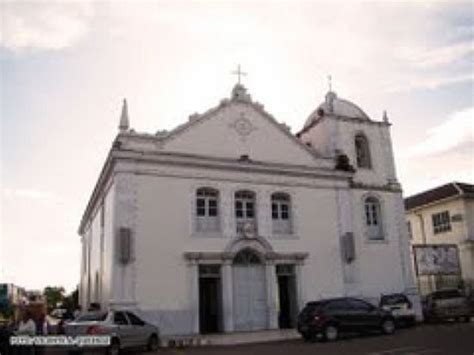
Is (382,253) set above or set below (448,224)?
below

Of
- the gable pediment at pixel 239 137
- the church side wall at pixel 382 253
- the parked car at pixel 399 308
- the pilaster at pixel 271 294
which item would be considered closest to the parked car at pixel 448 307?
the church side wall at pixel 382 253

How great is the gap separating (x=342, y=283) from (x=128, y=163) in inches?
443

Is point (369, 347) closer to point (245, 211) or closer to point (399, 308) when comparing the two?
point (399, 308)

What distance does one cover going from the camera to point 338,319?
19281mm

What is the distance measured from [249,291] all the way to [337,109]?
36.9 ft

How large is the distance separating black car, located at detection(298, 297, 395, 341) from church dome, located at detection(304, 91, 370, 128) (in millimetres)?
11657

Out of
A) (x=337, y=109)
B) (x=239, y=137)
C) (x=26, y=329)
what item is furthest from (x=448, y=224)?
A: (x=26, y=329)

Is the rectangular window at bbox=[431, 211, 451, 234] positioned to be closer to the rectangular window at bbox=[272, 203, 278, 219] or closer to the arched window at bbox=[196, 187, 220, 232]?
the rectangular window at bbox=[272, 203, 278, 219]

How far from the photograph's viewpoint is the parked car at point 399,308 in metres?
23.8

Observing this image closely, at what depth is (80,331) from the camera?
635 inches

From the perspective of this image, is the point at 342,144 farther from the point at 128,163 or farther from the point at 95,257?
the point at 95,257

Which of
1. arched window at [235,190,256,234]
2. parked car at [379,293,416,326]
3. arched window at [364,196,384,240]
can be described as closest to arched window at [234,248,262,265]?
arched window at [235,190,256,234]

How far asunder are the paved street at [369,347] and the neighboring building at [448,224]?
53.2ft

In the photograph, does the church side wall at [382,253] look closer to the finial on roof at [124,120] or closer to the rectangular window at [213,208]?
the rectangular window at [213,208]
